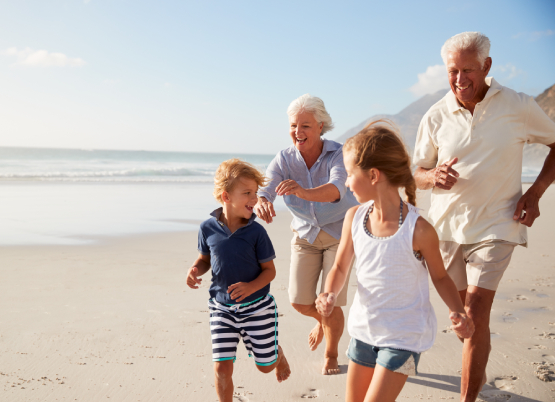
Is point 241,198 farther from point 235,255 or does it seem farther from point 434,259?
point 434,259

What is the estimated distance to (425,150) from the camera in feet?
11.0

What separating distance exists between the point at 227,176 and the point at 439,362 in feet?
7.71

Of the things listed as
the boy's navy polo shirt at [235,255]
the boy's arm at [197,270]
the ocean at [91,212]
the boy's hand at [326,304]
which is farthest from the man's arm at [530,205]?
the ocean at [91,212]

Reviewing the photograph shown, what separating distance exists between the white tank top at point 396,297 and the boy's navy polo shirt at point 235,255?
33.6 inches

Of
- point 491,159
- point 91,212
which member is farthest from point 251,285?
point 91,212

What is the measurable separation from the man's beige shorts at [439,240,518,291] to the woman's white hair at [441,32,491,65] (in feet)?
3.90

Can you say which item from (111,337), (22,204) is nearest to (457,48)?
(111,337)

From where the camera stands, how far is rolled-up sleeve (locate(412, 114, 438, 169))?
333 cm

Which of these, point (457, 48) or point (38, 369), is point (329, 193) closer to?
point (457, 48)

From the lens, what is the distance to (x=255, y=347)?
296cm

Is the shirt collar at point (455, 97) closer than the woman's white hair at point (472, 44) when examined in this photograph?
No

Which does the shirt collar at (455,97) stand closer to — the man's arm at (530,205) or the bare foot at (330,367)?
the man's arm at (530,205)

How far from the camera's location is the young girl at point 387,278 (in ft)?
6.95

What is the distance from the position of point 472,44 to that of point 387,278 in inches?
66.1
